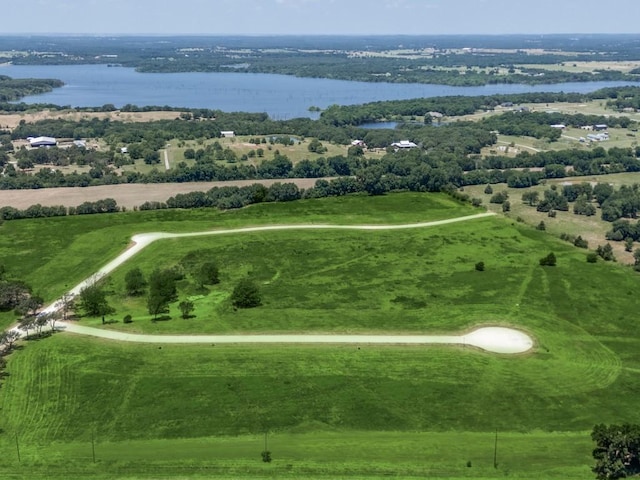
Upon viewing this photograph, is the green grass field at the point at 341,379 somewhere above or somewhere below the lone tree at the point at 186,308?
below

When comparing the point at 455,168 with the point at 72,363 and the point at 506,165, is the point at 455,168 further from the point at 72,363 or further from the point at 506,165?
the point at 72,363

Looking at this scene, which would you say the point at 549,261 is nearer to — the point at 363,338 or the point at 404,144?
the point at 363,338

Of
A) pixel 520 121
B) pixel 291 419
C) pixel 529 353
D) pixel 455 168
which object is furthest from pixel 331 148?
pixel 291 419

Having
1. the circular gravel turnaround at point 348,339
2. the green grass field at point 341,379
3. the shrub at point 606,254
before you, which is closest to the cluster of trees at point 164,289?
the green grass field at point 341,379

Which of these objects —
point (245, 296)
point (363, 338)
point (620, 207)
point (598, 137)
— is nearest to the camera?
point (363, 338)

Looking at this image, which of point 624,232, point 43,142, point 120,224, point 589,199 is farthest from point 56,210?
point 589,199

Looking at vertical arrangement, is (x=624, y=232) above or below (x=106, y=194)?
below

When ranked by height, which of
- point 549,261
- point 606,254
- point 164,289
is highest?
point 164,289

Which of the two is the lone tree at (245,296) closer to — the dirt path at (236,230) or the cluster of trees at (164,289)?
the cluster of trees at (164,289)
